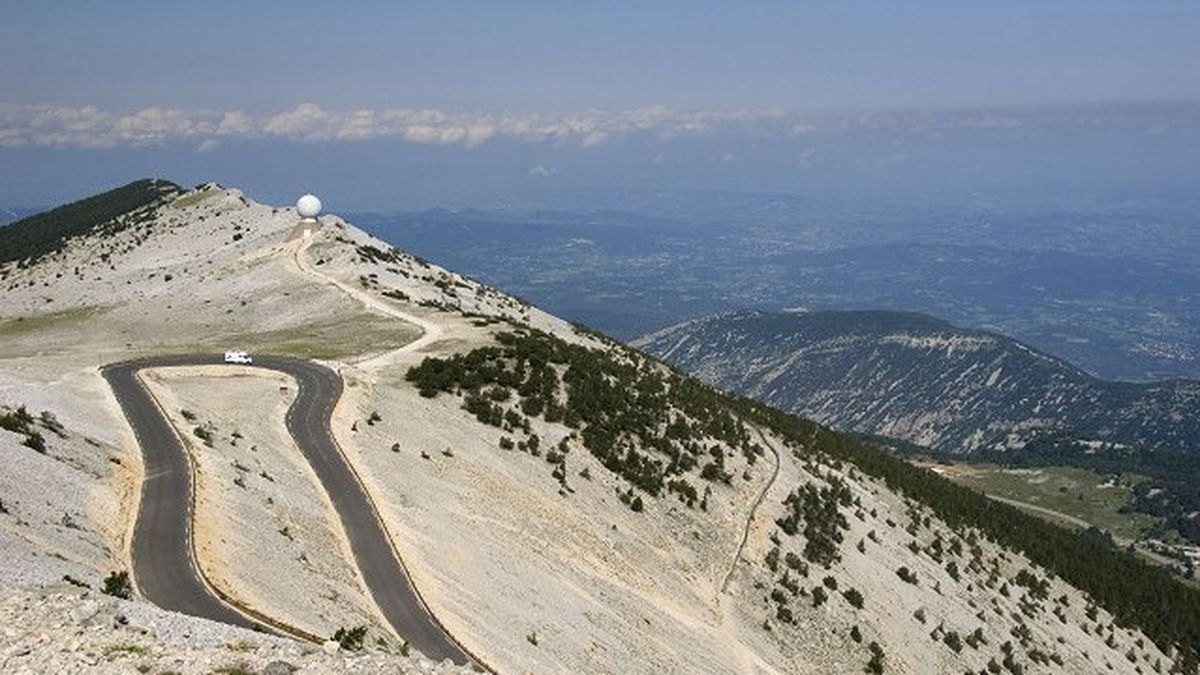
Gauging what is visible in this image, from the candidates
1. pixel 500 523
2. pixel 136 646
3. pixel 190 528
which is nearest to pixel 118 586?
pixel 136 646

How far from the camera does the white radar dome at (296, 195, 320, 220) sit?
12688 centimetres

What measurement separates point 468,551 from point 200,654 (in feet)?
64.2

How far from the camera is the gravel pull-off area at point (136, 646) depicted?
770 inches

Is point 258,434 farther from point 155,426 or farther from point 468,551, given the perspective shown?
point 468,551

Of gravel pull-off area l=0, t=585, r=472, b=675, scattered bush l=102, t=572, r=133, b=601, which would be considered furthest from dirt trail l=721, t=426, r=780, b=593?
scattered bush l=102, t=572, r=133, b=601

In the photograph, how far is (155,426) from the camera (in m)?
46.2

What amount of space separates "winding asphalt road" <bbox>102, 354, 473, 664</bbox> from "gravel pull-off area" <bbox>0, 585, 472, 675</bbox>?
16.2 ft

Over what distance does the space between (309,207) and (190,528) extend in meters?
99.8

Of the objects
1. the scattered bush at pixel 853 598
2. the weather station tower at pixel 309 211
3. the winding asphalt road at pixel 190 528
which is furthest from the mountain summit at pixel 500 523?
the weather station tower at pixel 309 211

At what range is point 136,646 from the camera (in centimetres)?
2023

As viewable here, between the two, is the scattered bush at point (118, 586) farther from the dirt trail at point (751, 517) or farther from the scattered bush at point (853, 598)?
the scattered bush at point (853, 598)

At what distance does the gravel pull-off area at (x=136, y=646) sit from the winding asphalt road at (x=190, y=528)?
194 inches

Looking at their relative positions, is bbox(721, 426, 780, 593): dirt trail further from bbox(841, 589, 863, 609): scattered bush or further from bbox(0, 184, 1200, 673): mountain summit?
bbox(841, 589, 863, 609): scattered bush

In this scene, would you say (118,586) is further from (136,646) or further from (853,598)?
(853,598)
